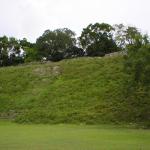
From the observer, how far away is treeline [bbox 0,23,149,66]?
89.8 metres

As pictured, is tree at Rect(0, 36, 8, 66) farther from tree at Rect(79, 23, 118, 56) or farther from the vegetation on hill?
the vegetation on hill

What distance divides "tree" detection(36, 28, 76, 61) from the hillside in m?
25.7

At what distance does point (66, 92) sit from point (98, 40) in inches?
1365

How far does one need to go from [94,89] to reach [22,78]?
13.0m

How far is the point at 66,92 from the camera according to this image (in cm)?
5653

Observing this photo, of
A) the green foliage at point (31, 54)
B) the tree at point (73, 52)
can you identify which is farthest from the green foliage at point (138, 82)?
the green foliage at point (31, 54)

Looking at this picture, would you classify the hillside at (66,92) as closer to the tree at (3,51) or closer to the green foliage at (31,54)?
the tree at (3,51)

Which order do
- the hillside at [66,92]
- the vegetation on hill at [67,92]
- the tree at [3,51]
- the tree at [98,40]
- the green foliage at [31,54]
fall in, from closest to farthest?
the vegetation on hill at [67,92]
the hillside at [66,92]
the tree at [98,40]
the tree at [3,51]
the green foliage at [31,54]

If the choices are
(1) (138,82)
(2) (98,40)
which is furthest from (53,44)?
(1) (138,82)

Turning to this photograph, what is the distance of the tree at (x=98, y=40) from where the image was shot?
88688mm

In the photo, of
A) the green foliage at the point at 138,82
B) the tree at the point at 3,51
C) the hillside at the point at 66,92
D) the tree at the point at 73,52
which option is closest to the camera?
the green foliage at the point at 138,82

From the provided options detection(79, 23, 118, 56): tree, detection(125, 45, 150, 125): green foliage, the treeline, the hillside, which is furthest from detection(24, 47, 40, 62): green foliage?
detection(125, 45, 150, 125): green foliage

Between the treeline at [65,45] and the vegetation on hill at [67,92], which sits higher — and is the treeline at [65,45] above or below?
above

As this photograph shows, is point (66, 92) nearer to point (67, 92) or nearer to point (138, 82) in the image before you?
point (67, 92)
